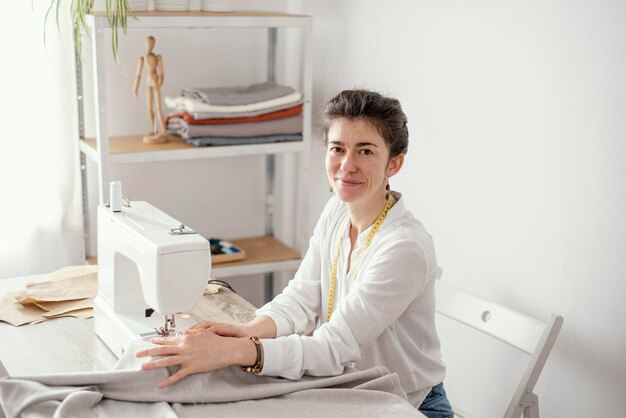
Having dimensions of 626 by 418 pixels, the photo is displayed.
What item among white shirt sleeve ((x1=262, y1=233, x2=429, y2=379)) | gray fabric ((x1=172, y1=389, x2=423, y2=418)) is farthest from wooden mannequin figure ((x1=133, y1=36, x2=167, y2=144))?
gray fabric ((x1=172, y1=389, x2=423, y2=418))

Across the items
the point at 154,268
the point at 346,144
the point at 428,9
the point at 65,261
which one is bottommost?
the point at 65,261

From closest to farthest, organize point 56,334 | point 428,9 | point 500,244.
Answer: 1. point 56,334
2. point 500,244
3. point 428,9

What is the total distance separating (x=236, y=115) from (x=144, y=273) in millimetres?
1295

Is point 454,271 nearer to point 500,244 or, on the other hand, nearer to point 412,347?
point 500,244

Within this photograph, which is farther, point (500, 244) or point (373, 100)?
point (500, 244)

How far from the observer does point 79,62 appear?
2.89 m

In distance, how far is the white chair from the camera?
6.81 feet

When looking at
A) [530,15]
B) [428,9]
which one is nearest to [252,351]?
[530,15]

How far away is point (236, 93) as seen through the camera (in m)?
2.95

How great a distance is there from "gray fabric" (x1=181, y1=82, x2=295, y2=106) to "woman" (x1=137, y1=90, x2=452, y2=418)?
0.98m

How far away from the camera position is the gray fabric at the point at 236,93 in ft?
9.45

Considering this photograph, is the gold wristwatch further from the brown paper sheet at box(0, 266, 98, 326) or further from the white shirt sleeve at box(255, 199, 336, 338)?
the brown paper sheet at box(0, 266, 98, 326)

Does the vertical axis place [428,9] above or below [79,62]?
above

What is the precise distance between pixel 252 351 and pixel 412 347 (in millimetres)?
436
